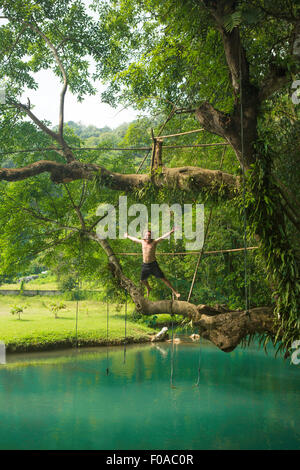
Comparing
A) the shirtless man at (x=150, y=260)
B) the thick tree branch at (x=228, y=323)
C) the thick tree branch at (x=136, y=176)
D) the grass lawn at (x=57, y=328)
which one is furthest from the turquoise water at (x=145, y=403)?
the thick tree branch at (x=136, y=176)

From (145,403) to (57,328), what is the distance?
5917mm

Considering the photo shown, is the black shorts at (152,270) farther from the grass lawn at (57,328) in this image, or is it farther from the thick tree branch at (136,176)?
the grass lawn at (57,328)

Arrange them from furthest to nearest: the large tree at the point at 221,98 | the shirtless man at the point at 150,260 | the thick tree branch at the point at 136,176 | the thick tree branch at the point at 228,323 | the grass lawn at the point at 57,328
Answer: the grass lawn at the point at 57,328, the shirtless man at the point at 150,260, the thick tree branch at the point at 136,176, the thick tree branch at the point at 228,323, the large tree at the point at 221,98

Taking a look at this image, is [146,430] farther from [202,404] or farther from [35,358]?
[35,358]

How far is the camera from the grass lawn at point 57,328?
11.4 metres

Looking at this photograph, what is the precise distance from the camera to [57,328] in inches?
503

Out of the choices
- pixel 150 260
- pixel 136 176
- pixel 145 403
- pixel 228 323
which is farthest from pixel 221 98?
pixel 145 403

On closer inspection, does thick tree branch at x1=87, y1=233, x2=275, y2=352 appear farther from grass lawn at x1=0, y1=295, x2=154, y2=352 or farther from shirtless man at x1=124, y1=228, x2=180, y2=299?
grass lawn at x1=0, y1=295, x2=154, y2=352

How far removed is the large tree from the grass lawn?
3.44m

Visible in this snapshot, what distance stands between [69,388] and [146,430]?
262cm

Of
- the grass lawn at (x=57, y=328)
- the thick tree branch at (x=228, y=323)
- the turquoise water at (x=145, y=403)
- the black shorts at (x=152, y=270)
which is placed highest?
the black shorts at (x=152, y=270)

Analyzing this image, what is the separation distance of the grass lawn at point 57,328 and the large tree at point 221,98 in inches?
136

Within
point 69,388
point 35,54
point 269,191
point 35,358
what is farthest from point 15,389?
point 35,54

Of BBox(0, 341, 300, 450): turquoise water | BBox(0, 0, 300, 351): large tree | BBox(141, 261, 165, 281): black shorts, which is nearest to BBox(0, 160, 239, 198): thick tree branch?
BBox(0, 0, 300, 351): large tree
